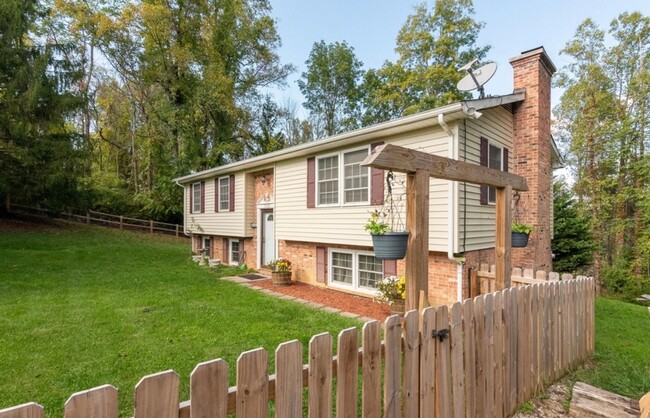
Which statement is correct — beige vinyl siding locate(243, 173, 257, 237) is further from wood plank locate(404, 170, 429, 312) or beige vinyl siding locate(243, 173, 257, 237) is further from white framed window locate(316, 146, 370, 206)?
wood plank locate(404, 170, 429, 312)

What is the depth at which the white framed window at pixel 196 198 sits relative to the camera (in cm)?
1418

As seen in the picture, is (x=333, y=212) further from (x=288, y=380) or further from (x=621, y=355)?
(x=288, y=380)

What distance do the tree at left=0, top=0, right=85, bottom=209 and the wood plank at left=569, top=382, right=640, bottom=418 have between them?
18252 millimetres

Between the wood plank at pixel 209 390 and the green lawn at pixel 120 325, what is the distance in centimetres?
→ 212

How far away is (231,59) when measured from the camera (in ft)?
68.8

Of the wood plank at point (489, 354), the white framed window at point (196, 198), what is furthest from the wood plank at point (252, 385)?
the white framed window at point (196, 198)

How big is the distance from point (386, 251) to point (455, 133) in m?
3.79

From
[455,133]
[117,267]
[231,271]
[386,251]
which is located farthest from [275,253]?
[386,251]

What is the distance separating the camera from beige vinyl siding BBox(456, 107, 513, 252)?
6.25 meters

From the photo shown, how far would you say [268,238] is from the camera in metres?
11.1

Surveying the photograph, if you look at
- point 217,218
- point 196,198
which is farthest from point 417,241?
point 196,198

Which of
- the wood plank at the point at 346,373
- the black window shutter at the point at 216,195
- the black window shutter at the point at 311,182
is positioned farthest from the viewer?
the black window shutter at the point at 216,195

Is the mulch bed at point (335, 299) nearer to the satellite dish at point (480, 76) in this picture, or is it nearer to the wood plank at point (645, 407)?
the wood plank at point (645, 407)

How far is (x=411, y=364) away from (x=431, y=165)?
1.73 meters
